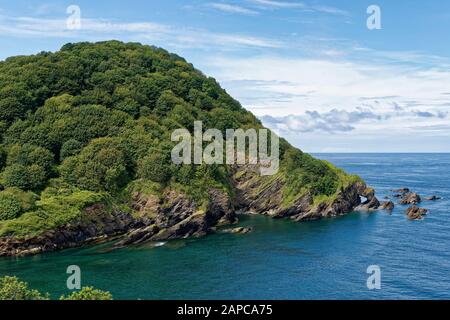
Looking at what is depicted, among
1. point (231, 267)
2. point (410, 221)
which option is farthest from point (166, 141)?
point (410, 221)

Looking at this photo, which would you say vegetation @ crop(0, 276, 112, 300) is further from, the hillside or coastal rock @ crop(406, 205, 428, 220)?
coastal rock @ crop(406, 205, 428, 220)

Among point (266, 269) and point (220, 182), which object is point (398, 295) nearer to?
point (266, 269)

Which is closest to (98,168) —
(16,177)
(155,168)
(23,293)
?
(155,168)

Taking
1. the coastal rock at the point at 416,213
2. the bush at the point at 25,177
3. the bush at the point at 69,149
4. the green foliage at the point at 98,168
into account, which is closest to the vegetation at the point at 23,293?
the bush at the point at 25,177

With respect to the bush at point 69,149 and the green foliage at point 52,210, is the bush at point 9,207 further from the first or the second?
the bush at point 69,149

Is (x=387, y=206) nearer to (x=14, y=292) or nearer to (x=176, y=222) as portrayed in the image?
(x=176, y=222)

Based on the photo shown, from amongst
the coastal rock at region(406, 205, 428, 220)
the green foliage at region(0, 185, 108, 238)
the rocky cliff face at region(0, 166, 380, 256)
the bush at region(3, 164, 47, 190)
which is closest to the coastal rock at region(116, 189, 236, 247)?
the rocky cliff face at region(0, 166, 380, 256)

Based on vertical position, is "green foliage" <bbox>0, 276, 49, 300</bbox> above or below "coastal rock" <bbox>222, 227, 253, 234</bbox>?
above
